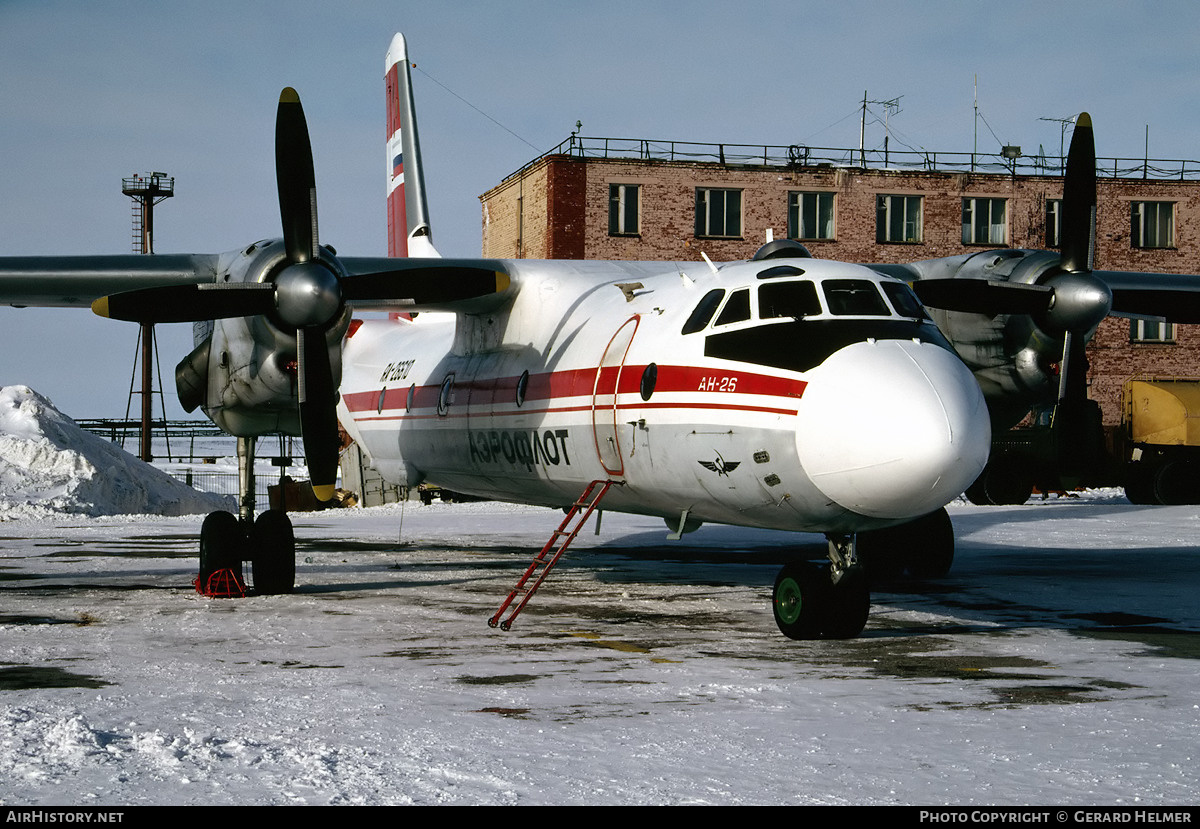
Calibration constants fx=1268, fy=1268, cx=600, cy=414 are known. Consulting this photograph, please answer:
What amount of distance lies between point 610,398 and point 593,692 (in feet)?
14.5

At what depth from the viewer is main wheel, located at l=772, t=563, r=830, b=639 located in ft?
33.6

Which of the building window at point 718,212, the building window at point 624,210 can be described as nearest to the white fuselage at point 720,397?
the building window at point 624,210

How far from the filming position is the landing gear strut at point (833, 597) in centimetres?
1023

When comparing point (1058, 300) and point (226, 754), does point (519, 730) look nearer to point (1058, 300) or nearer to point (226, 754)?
point (226, 754)

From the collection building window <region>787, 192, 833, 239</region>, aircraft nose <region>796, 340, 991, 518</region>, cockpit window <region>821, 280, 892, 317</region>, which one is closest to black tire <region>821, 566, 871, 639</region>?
aircraft nose <region>796, 340, 991, 518</region>

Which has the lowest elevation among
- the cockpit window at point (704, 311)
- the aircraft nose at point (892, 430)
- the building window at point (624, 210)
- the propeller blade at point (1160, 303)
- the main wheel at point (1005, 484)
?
the main wheel at point (1005, 484)

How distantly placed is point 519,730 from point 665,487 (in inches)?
187

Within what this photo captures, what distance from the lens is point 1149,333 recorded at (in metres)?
47.4

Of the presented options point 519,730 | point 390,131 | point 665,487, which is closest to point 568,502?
point 665,487

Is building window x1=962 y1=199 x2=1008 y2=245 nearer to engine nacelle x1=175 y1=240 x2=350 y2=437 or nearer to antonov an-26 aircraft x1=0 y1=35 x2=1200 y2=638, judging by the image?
antonov an-26 aircraft x1=0 y1=35 x2=1200 y2=638

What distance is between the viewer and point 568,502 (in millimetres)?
14422

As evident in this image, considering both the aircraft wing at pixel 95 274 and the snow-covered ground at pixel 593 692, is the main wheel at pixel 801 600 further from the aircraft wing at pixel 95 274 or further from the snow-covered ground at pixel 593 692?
the aircraft wing at pixel 95 274

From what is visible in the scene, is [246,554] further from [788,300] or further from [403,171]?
[403,171]

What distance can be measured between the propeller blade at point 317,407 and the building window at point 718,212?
32216mm
